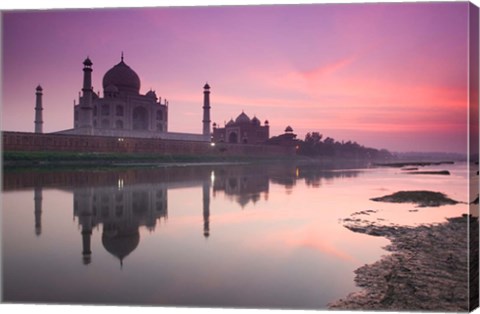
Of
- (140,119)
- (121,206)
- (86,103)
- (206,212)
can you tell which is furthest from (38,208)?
(140,119)

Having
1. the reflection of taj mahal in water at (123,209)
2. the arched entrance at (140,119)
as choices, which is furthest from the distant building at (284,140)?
the reflection of taj mahal in water at (123,209)

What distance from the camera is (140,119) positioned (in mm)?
33344

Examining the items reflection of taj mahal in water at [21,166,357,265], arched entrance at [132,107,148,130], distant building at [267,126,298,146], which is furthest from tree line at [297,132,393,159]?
reflection of taj mahal in water at [21,166,357,265]

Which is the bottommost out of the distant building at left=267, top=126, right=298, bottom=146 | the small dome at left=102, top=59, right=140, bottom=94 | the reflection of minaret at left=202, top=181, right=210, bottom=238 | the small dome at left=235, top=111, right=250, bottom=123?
the reflection of minaret at left=202, top=181, right=210, bottom=238

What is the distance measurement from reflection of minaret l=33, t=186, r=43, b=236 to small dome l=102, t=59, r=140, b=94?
22.2 metres

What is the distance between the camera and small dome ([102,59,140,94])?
31.2m

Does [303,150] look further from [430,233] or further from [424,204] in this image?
[430,233]

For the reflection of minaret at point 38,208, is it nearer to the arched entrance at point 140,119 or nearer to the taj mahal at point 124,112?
the taj mahal at point 124,112

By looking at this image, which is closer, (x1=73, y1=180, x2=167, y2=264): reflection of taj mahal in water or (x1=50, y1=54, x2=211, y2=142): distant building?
(x1=73, y1=180, x2=167, y2=264): reflection of taj mahal in water

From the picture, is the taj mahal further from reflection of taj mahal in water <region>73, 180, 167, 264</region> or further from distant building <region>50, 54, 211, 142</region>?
reflection of taj mahal in water <region>73, 180, 167, 264</region>

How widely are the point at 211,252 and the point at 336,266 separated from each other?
140 cm

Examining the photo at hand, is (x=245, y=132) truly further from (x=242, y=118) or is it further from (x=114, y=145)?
(x=114, y=145)

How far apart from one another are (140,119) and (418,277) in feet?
102

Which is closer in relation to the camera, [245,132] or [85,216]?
[85,216]
